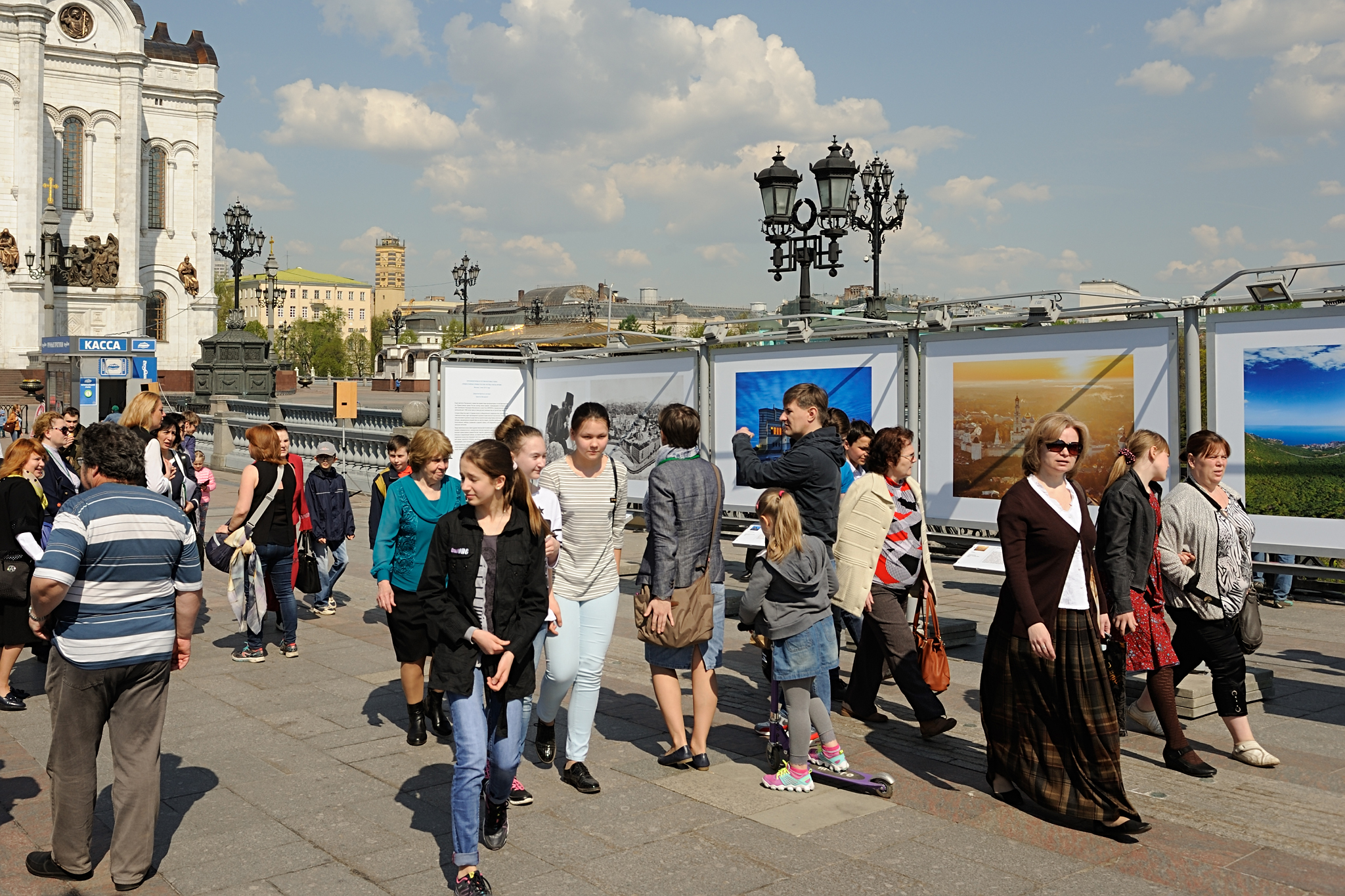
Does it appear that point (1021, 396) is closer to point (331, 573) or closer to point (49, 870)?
point (331, 573)

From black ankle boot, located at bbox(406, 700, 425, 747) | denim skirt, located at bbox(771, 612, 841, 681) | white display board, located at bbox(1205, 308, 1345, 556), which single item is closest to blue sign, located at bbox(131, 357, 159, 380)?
black ankle boot, located at bbox(406, 700, 425, 747)

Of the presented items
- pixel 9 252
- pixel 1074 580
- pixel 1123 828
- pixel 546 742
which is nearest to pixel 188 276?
pixel 9 252

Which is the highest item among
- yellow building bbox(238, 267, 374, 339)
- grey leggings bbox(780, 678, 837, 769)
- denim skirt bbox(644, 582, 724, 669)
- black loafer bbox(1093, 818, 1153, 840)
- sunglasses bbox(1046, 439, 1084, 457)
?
yellow building bbox(238, 267, 374, 339)

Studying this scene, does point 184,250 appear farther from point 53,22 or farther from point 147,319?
point 53,22

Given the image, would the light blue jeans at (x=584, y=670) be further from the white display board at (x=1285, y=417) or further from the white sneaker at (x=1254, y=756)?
the white display board at (x=1285, y=417)

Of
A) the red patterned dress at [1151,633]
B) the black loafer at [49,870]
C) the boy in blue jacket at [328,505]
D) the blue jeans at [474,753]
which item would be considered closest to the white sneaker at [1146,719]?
the red patterned dress at [1151,633]

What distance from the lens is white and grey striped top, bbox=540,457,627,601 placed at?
5.72 meters

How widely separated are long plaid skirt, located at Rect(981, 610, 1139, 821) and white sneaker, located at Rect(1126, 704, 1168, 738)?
5.32 feet

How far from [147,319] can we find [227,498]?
160 feet

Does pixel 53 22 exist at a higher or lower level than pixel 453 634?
higher

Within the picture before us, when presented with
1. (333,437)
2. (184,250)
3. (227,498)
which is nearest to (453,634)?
(227,498)

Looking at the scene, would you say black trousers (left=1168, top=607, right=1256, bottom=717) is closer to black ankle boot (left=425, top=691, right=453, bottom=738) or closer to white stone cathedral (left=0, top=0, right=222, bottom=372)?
black ankle boot (left=425, top=691, right=453, bottom=738)

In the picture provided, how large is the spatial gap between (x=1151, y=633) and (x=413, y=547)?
4.10 metres

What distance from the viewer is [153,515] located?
4.67m
